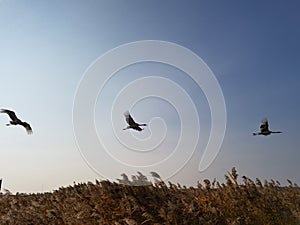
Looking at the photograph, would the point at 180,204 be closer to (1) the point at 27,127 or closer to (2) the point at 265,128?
(2) the point at 265,128

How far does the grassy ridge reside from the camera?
19.6ft

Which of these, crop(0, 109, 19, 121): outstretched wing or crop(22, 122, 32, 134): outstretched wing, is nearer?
crop(0, 109, 19, 121): outstretched wing

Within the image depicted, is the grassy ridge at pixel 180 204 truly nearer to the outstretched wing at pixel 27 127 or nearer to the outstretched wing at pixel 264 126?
the outstretched wing at pixel 264 126

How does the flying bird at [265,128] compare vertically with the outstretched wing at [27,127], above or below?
below

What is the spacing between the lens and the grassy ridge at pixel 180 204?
5965mm

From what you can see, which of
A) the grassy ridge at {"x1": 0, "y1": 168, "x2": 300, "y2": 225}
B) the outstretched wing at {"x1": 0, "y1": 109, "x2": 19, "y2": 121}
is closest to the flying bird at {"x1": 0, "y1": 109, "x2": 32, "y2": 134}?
the outstretched wing at {"x1": 0, "y1": 109, "x2": 19, "y2": 121}

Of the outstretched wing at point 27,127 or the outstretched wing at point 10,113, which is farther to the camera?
the outstretched wing at point 27,127

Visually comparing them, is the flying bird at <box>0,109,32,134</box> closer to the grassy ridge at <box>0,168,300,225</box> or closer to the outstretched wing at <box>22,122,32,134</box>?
the outstretched wing at <box>22,122,32,134</box>

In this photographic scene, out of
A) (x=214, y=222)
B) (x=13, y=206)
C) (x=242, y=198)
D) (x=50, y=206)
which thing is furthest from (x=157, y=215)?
(x=13, y=206)

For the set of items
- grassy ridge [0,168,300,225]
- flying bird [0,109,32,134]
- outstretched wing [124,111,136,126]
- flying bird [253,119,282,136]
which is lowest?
grassy ridge [0,168,300,225]

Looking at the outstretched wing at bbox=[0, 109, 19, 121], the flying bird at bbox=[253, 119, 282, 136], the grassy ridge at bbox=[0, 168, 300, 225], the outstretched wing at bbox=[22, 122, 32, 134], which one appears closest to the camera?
the grassy ridge at bbox=[0, 168, 300, 225]

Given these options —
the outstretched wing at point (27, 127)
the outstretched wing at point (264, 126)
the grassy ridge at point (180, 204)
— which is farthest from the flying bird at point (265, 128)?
the outstretched wing at point (27, 127)

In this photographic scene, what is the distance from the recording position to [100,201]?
6.88m

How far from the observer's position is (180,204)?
20.4 feet
